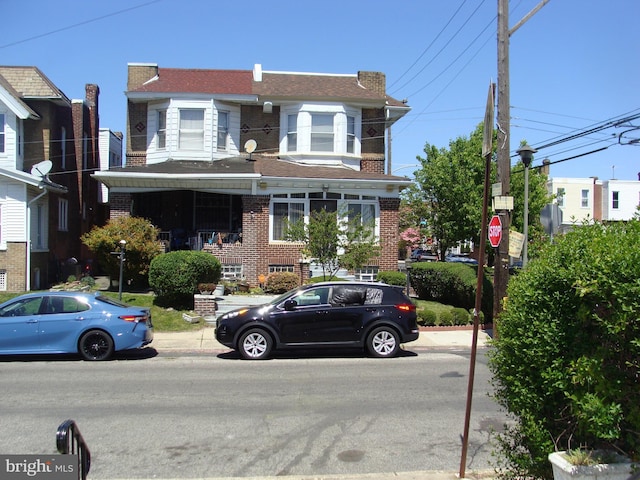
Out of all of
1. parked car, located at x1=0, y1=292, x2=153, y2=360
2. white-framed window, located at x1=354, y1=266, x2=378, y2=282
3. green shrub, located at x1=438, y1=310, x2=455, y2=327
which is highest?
white-framed window, located at x1=354, y1=266, x2=378, y2=282

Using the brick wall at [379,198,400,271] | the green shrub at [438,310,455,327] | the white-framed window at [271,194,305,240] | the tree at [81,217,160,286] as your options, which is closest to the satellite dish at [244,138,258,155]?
the white-framed window at [271,194,305,240]

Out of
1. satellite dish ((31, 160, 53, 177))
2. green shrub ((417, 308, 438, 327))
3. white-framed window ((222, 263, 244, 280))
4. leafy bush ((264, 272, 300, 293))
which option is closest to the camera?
green shrub ((417, 308, 438, 327))

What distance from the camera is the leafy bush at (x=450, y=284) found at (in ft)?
55.7

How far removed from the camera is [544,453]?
3.92m

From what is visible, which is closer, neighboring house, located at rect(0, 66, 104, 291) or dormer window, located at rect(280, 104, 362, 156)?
neighboring house, located at rect(0, 66, 104, 291)

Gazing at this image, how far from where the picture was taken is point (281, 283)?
706 inches

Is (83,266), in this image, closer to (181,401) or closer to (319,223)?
(319,223)

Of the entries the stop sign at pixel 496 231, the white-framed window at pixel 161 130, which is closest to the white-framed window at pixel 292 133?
the white-framed window at pixel 161 130

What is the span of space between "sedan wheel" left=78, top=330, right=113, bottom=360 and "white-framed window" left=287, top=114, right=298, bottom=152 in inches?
517

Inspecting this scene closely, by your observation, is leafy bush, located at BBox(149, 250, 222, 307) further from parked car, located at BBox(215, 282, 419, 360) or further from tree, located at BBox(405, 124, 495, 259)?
tree, located at BBox(405, 124, 495, 259)

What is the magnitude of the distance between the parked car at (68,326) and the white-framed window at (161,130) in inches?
465

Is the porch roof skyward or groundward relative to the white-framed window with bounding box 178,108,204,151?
groundward

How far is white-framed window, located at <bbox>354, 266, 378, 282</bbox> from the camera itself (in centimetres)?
2020

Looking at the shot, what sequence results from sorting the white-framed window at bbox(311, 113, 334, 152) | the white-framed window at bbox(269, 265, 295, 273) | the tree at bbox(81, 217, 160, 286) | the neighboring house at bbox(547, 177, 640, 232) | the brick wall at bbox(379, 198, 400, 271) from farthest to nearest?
the neighboring house at bbox(547, 177, 640, 232)
the white-framed window at bbox(311, 113, 334, 152)
the brick wall at bbox(379, 198, 400, 271)
the white-framed window at bbox(269, 265, 295, 273)
the tree at bbox(81, 217, 160, 286)
